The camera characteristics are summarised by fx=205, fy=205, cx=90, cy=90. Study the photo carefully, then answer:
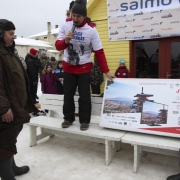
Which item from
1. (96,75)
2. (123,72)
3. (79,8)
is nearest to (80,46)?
(79,8)

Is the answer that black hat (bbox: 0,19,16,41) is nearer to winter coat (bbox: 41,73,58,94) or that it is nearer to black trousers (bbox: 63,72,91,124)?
black trousers (bbox: 63,72,91,124)

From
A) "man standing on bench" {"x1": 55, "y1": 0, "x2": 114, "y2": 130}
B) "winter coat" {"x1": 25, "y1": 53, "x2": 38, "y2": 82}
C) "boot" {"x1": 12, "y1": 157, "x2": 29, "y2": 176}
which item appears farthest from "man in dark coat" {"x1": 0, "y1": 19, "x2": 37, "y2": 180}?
"winter coat" {"x1": 25, "y1": 53, "x2": 38, "y2": 82}

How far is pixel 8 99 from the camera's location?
6.50 ft

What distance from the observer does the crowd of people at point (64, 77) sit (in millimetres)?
1986

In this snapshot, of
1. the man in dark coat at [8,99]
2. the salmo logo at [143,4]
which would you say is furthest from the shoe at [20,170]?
the salmo logo at [143,4]

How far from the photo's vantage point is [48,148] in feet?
11.2

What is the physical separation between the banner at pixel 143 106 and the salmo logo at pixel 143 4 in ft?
9.62

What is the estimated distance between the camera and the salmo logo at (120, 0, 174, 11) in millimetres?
4905

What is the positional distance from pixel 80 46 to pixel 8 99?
1.30 m

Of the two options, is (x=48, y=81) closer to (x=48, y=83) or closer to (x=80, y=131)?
(x=48, y=83)

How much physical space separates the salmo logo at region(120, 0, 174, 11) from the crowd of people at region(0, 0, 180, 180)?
281 centimetres

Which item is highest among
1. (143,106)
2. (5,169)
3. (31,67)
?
(31,67)

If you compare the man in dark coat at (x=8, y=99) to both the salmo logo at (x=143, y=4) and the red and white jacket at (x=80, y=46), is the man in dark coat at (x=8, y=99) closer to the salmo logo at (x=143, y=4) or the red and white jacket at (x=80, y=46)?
the red and white jacket at (x=80, y=46)

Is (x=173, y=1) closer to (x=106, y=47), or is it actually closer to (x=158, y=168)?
(x=106, y=47)
